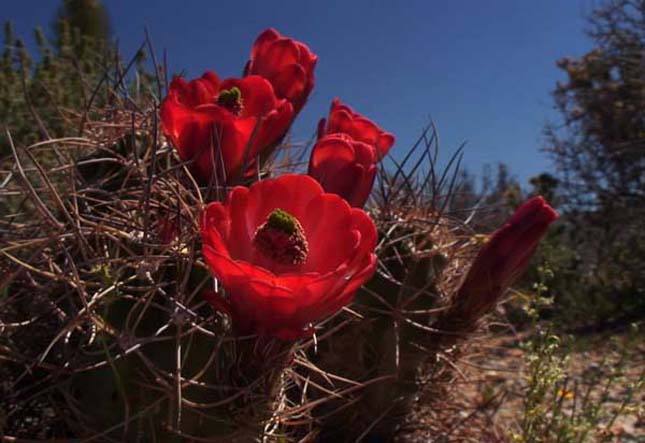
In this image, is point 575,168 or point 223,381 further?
point 575,168

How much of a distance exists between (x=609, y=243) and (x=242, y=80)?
6748 millimetres

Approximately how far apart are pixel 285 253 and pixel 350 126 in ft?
1.63

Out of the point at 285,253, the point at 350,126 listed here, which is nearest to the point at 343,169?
the point at 350,126

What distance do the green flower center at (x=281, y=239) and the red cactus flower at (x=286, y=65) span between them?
496mm

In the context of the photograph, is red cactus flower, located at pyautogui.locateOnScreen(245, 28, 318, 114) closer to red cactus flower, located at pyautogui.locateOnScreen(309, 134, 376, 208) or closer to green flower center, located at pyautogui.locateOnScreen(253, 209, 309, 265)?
red cactus flower, located at pyautogui.locateOnScreen(309, 134, 376, 208)

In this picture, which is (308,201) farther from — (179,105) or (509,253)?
(509,253)

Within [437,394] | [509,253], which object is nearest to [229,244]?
[509,253]

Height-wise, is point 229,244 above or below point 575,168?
below

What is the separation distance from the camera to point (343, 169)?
1110 mm

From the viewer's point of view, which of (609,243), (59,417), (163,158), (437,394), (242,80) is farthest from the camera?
(609,243)

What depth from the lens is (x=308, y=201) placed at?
918mm

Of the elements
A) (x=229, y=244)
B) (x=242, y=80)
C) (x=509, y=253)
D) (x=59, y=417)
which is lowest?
(x=59, y=417)

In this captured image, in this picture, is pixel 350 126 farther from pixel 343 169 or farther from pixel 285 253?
pixel 285 253

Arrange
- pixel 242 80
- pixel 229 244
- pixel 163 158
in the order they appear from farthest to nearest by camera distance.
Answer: pixel 163 158 → pixel 242 80 → pixel 229 244
